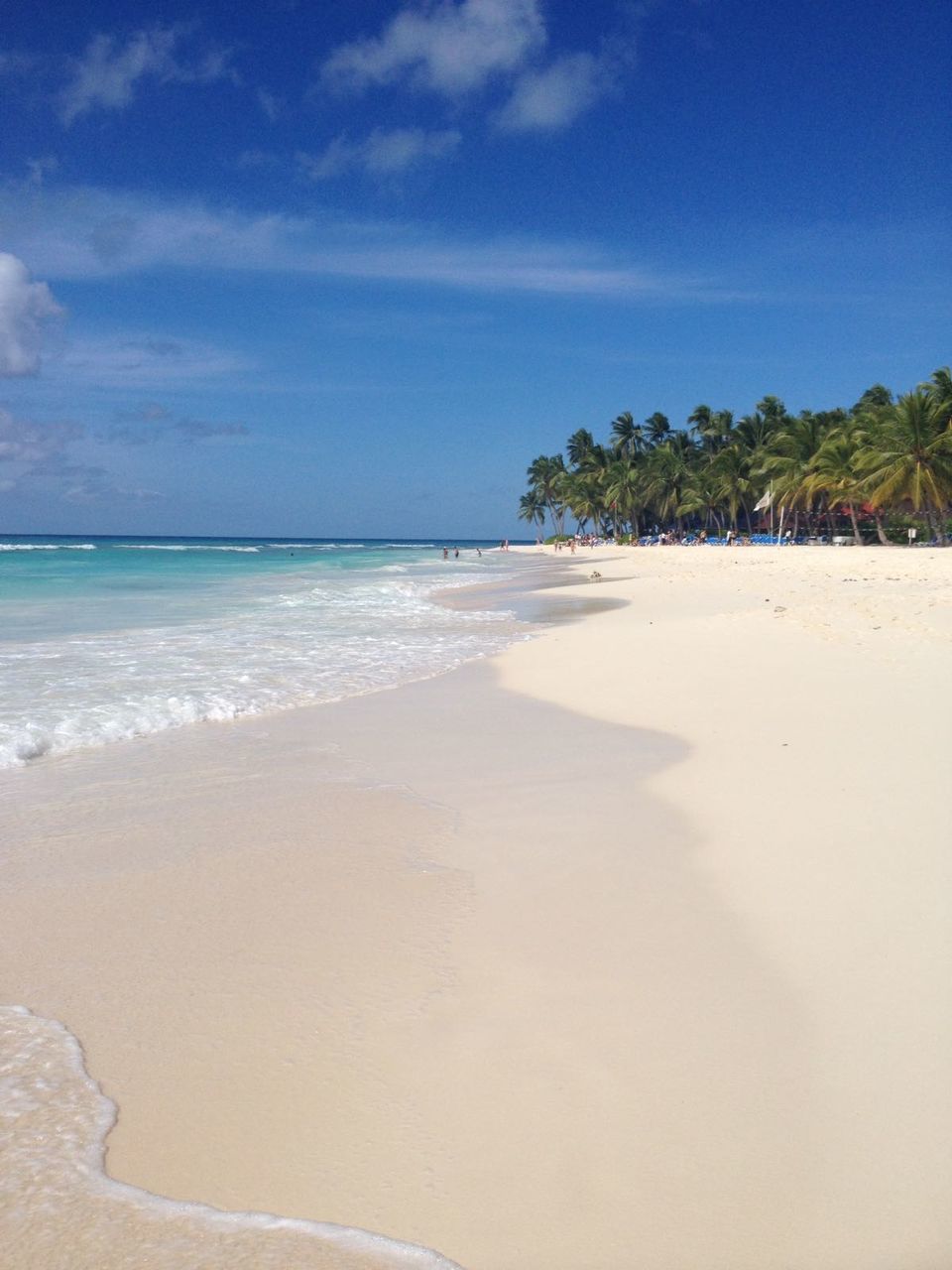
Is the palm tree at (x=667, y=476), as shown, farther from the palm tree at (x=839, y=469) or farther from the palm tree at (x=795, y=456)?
the palm tree at (x=839, y=469)

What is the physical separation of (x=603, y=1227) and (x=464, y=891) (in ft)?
6.62

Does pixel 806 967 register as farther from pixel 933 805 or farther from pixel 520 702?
pixel 520 702

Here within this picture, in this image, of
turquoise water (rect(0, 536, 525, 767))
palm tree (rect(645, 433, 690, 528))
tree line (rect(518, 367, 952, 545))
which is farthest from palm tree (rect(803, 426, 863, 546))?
turquoise water (rect(0, 536, 525, 767))

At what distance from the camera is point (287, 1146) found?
2408 mm

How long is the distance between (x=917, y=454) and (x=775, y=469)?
1888 centimetres

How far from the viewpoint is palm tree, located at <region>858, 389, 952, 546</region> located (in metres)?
35.8

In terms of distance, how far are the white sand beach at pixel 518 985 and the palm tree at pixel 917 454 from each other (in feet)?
107

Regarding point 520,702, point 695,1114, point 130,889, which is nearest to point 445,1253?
point 695,1114

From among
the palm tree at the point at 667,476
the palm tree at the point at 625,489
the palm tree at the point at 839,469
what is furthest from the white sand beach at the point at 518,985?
the palm tree at the point at 625,489

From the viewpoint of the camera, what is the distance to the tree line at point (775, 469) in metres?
36.3

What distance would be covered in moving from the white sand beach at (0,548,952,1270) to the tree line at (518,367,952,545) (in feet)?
110

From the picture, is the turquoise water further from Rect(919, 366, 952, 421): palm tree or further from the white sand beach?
Rect(919, 366, 952, 421): palm tree

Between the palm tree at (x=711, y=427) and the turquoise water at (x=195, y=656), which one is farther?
the palm tree at (x=711, y=427)

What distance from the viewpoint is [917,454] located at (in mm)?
36125
